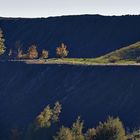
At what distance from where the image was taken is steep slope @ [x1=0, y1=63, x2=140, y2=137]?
12012 cm

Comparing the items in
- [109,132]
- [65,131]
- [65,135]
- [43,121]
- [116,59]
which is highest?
[116,59]

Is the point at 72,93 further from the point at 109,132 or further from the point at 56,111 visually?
the point at 109,132

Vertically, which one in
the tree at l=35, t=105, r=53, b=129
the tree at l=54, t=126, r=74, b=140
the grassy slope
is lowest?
the tree at l=54, t=126, r=74, b=140

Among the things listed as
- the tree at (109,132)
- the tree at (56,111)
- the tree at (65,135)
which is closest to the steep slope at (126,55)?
the tree at (56,111)

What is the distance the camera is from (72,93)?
431ft

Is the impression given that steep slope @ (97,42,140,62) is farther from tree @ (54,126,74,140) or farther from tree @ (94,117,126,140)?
tree @ (54,126,74,140)

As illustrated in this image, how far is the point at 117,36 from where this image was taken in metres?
199

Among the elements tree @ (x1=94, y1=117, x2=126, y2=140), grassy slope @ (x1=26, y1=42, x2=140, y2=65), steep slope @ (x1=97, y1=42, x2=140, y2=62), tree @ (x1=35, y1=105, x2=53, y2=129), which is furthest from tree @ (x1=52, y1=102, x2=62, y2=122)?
steep slope @ (x1=97, y1=42, x2=140, y2=62)

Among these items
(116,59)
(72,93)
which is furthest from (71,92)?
(116,59)

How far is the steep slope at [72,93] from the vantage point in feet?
394

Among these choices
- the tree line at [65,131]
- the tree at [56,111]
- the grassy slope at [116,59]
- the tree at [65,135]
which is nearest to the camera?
the tree at [65,135]

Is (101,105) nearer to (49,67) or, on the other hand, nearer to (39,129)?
(39,129)

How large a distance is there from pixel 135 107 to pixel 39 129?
1026 inches

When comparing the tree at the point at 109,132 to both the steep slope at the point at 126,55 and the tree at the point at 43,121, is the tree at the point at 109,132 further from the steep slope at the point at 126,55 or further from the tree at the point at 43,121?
the steep slope at the point at 126,55
